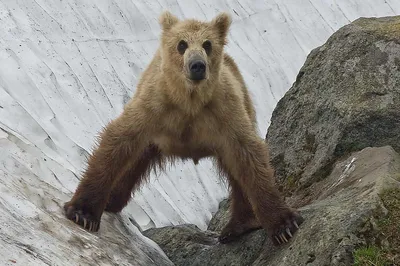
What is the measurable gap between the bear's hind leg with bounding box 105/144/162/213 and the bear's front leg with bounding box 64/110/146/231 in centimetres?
60

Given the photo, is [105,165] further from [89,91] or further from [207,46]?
[89,91]

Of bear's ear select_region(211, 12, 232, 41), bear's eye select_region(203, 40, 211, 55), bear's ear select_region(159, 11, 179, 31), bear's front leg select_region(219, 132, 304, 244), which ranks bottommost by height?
bear's front leg select_region(219, 132, 304, 244)

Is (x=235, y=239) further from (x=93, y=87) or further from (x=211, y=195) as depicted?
(x=93, y=87)

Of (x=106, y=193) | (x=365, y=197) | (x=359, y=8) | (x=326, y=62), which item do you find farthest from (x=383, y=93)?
(x=359, y=8)

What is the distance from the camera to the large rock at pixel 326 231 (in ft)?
17.2

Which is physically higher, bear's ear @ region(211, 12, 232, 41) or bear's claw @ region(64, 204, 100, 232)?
bear's ear @ region(211, 12, 232, 41)

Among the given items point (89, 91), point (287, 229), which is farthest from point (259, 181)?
point (89, 91)

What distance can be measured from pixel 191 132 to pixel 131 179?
3.47 feet

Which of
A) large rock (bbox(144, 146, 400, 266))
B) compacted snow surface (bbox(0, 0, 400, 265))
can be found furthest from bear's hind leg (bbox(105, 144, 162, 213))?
large rock (bbox(144, 146, 400, 266))

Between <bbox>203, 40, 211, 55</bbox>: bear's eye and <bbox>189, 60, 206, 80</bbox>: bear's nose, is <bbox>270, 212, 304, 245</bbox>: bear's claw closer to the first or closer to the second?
<bbox>189, 60, 206, 80</bbox>: bear's nose

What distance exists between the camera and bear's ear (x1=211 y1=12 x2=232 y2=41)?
6852 mm

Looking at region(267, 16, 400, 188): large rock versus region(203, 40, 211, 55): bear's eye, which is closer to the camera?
region(203, 40, 211, 55): bear's eye

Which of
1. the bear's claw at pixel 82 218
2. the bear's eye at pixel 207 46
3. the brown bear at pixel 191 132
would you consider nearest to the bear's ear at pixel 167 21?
the brown bear at pixel 191 132

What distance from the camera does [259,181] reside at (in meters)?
6.27
